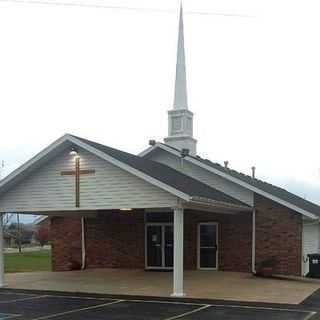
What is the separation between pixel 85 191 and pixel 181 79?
11.4 meters

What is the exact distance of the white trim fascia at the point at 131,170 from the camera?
1706cm

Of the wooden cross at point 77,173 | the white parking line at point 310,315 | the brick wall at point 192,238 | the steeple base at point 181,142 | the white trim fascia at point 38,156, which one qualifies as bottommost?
the white parking line at point 310,315

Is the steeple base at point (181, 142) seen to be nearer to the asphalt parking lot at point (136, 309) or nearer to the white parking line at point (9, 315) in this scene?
the asphalt parking lot at point (136, 309)

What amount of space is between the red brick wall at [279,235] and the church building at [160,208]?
4 centimetres

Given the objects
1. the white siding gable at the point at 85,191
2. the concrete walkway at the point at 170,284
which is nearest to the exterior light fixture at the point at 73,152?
the white siding gable at the point at 85,191

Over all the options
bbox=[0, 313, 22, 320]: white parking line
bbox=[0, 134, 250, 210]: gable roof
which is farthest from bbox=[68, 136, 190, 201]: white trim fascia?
bbox=[0, 313, 22, 320]: white parking line

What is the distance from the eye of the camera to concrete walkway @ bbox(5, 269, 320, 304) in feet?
55.2

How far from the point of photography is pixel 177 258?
17.0 meters

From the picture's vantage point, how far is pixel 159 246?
2472 centimetres

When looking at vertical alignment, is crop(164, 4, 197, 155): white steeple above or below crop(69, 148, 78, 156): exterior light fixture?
above

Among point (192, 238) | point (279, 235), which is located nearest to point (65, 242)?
point (192, 238)

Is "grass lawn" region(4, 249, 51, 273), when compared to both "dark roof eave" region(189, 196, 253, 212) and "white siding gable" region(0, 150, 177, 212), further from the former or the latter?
"dark roof eave" region(189, 196, 253, 212)

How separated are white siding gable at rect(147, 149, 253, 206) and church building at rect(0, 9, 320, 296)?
4 centimetres

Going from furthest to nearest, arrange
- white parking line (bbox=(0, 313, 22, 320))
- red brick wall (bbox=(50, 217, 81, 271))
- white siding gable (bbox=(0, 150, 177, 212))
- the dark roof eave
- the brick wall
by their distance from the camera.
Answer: red brick wall (bbox=(50, 217, 81, 271)), the brick wall, white siding gable (bbox=(0, 150, 177, 212)), the dark roof eave, white parking line (bbox=(0, 313, 22, 320))
